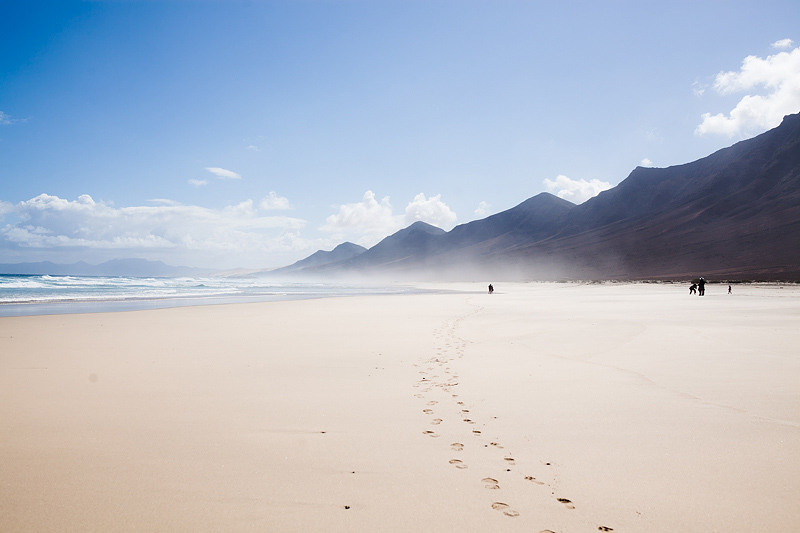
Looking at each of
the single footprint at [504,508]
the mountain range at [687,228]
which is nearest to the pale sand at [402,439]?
the single footprint at [504,508]

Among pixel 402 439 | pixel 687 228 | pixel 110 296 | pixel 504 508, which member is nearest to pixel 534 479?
pixel 504 508

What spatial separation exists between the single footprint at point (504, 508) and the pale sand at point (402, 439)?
12 mm

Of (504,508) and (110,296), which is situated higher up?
(110,296)

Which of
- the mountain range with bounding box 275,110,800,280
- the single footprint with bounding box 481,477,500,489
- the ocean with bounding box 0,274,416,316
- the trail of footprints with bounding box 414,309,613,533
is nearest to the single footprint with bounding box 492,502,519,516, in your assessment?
the trail of footprints with bounding box 414,309,613,533

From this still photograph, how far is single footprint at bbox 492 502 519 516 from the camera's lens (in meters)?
2.97

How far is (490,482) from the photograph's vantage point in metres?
3.42

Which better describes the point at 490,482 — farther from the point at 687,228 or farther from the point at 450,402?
the point at 687,228

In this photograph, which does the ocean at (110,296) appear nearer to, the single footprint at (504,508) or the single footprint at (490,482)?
the single footprint at (490,482)

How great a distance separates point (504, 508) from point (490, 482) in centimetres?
39

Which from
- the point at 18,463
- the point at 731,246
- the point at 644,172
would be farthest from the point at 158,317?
the point at 644,172

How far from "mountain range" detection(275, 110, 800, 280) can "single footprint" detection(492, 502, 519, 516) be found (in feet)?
288

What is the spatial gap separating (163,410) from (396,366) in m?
4.13

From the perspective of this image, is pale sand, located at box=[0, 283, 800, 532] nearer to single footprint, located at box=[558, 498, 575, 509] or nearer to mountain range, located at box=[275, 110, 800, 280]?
single footprint, located at box=[558, 498, 575, 509]

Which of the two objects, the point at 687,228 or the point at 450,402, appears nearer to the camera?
the point at 450,402
